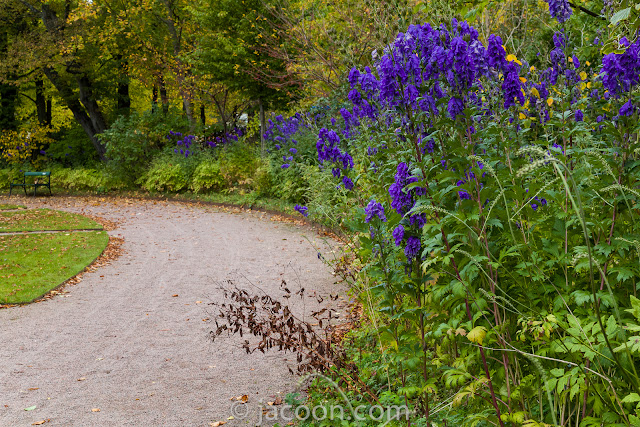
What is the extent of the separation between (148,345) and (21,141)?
65.6ft

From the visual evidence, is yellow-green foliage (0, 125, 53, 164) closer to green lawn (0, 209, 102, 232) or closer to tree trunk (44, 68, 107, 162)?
tree trunk (44, 68, 107, 162)

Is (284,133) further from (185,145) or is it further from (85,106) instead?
(85,106)

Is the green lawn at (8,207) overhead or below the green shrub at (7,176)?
below

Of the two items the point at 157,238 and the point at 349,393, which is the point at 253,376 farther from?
the point at 157,238

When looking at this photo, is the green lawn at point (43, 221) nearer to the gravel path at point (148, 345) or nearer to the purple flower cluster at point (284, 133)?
the gravel path at point (148, 345)

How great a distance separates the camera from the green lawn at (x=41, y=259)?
7.25 m

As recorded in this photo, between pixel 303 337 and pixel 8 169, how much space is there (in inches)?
850

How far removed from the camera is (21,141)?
71.4ft

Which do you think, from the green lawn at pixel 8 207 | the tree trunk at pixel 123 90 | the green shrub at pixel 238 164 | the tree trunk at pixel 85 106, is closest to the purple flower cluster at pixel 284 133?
the green shrub at pixel 238 164

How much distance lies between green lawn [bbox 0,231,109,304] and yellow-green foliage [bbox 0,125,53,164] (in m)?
12.4

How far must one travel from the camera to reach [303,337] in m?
3.53

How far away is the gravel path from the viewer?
13.2 feet

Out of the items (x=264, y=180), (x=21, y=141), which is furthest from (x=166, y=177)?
(x=21, y=141)

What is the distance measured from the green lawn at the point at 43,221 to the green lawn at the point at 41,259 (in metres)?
1.03
